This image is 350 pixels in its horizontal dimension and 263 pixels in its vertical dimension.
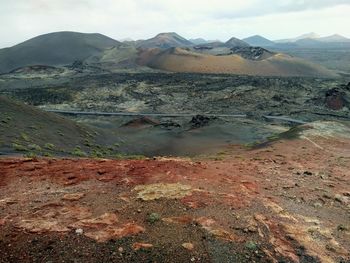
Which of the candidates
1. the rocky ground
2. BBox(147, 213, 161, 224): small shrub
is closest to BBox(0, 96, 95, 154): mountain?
BBox(147, 213, 161, 224): small shrub

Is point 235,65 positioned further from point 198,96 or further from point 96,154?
point 96,154

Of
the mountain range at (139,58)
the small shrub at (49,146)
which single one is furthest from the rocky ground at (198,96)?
the small shrub at (49,146)

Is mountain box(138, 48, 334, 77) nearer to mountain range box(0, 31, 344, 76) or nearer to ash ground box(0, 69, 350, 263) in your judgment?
mountain range box(0, 31, 344, 76)

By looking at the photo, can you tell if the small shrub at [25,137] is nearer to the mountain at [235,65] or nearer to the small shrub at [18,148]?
the small shrub at [18,148]

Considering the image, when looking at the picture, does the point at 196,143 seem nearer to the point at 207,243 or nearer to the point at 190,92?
the point at 207,243

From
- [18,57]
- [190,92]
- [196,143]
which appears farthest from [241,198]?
[18,57]

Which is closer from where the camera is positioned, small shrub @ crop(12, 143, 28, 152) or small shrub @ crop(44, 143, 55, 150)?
small shrub @ crop(12, 143, 28, 152)
